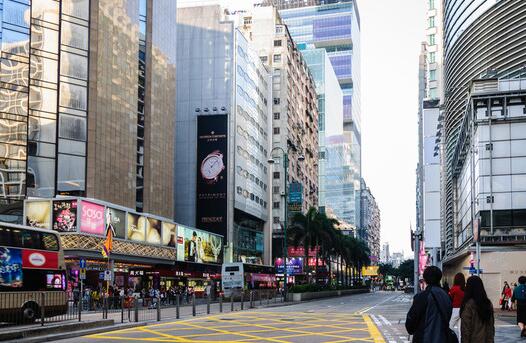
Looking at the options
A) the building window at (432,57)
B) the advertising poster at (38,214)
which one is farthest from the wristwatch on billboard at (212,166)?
the building window at (432,57)

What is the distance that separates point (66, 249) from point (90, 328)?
1044 inches

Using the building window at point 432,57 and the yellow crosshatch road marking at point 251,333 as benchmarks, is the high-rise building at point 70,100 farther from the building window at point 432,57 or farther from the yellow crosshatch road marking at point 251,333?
the building window at point 432,57

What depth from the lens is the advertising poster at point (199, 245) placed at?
2805 inches

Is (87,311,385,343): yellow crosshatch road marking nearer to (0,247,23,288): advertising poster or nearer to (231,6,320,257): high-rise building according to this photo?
(0,247,23,288): advertising poster

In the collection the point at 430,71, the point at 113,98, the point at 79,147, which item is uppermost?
the point at 430,71

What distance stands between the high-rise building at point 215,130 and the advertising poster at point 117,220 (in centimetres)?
2976

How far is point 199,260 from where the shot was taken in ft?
249

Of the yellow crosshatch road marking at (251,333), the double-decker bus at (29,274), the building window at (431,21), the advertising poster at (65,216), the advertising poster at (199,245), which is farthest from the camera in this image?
the building window at (431,21)

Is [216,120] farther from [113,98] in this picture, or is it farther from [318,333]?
[318,333]

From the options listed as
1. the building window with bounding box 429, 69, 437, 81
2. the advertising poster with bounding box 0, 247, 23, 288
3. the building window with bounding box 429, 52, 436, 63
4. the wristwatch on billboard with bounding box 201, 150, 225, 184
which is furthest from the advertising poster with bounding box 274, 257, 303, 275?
the advertising poster with bounding box 0, 247, 23, 288

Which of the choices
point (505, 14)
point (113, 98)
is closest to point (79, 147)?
point (113, 98)

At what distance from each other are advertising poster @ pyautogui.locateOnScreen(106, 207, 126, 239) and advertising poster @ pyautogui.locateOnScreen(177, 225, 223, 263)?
41.3 feet

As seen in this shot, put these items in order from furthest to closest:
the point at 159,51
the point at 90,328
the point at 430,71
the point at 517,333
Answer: the point at 430,71, the point at 159,51, the point at 90,328, the point at 517,333

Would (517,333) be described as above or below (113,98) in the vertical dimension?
below
